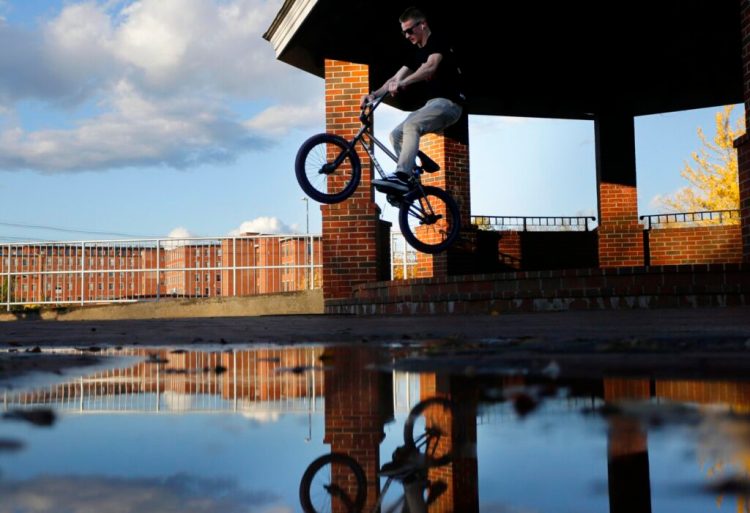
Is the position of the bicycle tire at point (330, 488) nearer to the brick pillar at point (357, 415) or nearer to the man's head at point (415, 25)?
the brick pillar at point (357, 415)

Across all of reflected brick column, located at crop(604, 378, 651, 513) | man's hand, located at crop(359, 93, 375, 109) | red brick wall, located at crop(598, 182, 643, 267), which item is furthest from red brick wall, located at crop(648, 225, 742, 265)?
reflected brick column, located at crop(604, 378, 651, 513)

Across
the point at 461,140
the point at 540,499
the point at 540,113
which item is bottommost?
the point at 540,499

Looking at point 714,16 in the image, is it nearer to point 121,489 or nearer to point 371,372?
point 371,372

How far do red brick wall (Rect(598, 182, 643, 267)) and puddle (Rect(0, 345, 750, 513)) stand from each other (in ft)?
40.0

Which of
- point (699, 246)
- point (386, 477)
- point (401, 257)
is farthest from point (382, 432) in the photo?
point (401, 257)

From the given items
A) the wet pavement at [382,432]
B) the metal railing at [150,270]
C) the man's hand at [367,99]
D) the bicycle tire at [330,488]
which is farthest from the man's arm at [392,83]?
the metal railing at [150,270]

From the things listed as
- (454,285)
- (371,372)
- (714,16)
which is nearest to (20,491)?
(371,372)

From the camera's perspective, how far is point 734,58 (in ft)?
37.7

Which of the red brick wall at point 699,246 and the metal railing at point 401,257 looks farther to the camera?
the metal railing at point 401,257

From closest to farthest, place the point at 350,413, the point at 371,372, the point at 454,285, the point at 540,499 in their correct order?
1. the point at 540,499
2. the point at 350,413
3. the point at 371,372
4. the point at 454,285

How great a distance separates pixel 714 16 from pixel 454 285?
5309 millimetres

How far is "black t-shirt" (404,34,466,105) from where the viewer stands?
6.61m

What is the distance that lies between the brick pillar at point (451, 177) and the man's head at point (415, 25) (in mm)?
4879

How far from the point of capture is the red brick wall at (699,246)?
1359 centimetres
